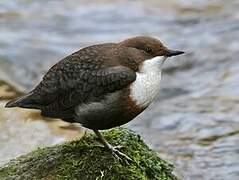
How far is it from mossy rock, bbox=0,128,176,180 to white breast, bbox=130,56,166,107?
435mm

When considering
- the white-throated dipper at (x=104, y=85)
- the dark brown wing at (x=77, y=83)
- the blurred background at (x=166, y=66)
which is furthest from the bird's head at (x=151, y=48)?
the blurred background at (x=166, y=66)

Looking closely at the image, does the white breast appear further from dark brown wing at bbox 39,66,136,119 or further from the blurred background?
the blurred background

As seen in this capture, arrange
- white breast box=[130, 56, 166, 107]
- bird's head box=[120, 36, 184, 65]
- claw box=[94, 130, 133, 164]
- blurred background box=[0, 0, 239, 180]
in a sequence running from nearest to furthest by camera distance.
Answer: white breast box=[130, 56, 166, 107] < bird's head box=[120, 36, 184, 65] < claw box=[94, 130, 133, 164] < blurred background box=[0, 0, 239, 180]

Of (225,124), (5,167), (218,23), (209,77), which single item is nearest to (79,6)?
(218,23)

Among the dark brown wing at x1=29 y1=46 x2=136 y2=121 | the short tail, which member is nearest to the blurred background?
the short tail

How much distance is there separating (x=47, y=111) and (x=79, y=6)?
779 centimetres

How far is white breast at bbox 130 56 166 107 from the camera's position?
3.59 metres

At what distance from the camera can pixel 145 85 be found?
3605 mm

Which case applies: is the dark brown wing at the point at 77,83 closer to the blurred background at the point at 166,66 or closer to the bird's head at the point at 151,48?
the bird's head at the point at 151,48

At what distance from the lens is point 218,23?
1031cm

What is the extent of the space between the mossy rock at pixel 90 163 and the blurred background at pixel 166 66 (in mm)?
1283

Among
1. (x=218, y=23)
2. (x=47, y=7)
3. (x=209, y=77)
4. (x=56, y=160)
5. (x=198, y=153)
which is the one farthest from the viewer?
(x=47, y=7)

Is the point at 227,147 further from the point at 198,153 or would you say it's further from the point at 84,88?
the point at 84,88

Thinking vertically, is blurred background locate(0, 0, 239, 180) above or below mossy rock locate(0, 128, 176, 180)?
below
